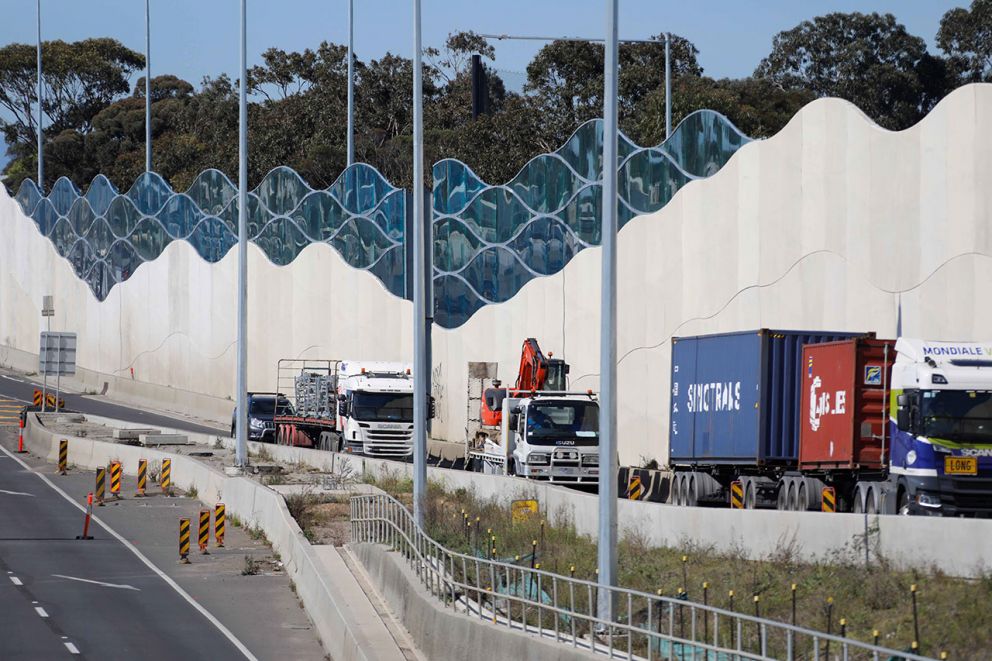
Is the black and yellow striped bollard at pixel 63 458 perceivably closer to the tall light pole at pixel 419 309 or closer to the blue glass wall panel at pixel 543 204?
the blue glass wall panel at pixel 543 204

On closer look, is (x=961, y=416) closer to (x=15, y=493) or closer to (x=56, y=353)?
(x=15, y=493)

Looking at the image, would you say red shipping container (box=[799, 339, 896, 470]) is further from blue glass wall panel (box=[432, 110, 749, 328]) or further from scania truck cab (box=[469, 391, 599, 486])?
blue glass wall panel (box=[432, 110, 749, 328])

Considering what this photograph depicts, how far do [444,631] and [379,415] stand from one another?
31.2 meters

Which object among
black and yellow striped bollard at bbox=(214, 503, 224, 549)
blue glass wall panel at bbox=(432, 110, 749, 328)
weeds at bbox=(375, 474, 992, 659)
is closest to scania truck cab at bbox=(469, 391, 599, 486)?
weeds at bbox=(375, 474, 992, 659)

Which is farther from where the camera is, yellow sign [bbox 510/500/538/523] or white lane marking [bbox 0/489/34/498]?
white lane marking [bbox 0/489/34/498]

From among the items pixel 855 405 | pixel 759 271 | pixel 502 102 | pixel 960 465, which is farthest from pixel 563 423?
pixel 502 102

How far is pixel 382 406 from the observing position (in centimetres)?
4906

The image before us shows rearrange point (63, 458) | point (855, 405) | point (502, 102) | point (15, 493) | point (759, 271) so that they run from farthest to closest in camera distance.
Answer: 1. point (502, 102)
2. point (63, 458)
3. point (15, 493)
4. point (759, 271)
5. point (855, 405)

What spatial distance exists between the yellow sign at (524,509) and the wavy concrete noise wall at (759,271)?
10.9 m

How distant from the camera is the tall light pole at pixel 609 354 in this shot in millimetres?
16734

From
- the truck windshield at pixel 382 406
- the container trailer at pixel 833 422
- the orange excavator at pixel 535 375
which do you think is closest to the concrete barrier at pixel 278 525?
the truck windshield at pixel 382 406

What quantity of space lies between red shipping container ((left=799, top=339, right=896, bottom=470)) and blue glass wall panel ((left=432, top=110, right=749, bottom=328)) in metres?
16.8

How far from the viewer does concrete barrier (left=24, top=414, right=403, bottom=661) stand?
21188 millimetres

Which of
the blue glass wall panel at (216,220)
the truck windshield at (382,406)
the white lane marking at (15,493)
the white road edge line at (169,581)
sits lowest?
the white road edge line at (169,581)
